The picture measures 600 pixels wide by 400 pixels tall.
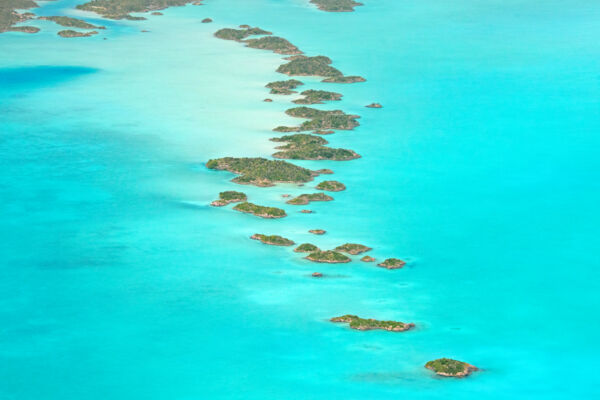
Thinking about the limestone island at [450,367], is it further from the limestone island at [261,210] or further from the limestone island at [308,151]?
the limestone island at [308,151]

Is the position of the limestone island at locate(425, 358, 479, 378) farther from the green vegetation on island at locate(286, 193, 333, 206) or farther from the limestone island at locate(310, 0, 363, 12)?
the limestone island at locate(310, 0, 363, 12)


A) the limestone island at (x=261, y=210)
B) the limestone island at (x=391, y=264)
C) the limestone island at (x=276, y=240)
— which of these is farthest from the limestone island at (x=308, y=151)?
the limestone island at (x=391, y=264)

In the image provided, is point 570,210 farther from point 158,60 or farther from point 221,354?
point 158,60

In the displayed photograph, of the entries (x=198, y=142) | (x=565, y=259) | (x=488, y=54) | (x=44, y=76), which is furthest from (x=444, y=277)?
(x=488, y=54)

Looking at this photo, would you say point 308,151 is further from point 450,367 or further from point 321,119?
point 450,367

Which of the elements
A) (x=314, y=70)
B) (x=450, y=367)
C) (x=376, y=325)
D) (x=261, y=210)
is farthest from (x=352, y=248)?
(x=314, y=70)

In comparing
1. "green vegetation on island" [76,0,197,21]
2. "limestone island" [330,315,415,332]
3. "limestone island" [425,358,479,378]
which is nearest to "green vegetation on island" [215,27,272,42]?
"green vegetation on island" [76,0,197,21]
